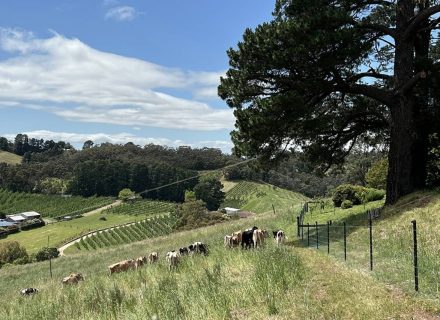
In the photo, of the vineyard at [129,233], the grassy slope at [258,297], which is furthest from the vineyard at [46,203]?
the grassy slope at [258,297]

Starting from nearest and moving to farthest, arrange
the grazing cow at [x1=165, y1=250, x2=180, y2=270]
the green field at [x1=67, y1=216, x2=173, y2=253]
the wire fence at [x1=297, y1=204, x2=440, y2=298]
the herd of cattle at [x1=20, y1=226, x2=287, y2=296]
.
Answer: the wire fence at [x1=297, y1=204, x2=440, y2=298] < the grazing cow at [x1=165, y1=250, x2=180, y2=270] < the herd of cattle at [x1=20, y1=226, x2=287, y2=296] < the green field at [x1=67, y1=216, x2=173, y2=253]

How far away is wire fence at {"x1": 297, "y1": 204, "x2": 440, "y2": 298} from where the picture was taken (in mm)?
7727

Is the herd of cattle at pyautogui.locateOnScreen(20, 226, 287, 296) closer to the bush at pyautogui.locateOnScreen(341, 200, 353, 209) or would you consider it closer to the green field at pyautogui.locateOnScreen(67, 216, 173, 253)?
the bush at pyautogui.locateOnScreen(341, 200, 353, 209)

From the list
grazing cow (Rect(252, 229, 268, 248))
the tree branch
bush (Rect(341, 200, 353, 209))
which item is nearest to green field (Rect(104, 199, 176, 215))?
bush (Rect(341, 200, 353, 209))

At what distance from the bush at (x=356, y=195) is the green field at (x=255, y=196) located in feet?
273

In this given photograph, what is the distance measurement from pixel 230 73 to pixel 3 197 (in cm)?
16549

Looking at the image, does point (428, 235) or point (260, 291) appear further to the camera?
point (428, 235)

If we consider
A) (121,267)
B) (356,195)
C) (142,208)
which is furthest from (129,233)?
(121,267)

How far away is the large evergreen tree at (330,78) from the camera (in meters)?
16.4

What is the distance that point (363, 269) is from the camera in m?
9.52

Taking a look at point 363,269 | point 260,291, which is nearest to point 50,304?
point 260,291

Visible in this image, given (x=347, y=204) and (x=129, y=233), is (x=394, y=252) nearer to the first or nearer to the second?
(x=347, y=204)

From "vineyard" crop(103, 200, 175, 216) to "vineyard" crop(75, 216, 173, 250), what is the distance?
17.7 metres

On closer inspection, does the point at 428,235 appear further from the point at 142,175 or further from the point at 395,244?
the point at 142,175
